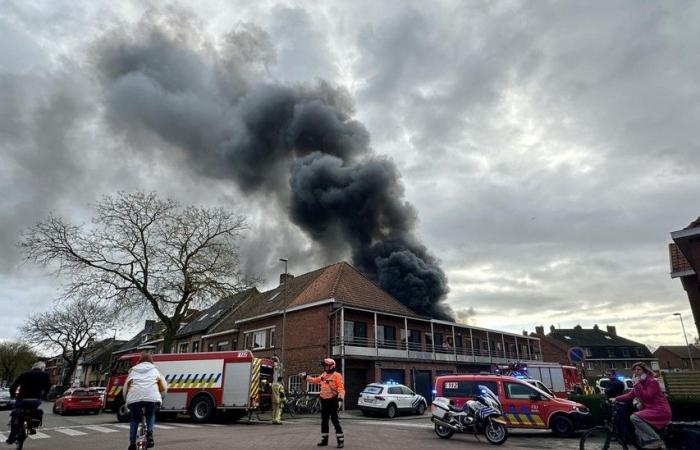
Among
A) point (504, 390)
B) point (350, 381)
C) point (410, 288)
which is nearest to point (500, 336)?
point (410, 288)

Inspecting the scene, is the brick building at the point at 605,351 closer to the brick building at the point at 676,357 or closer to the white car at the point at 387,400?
the brick building at the point at 676,357

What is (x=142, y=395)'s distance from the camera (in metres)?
6.05

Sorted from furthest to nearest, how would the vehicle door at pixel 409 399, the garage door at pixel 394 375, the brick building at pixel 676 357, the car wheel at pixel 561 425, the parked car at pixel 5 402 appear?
1. the brick building at pixel 676 357
2. the parked car at pixel 5 402
3. the garage door at pixel 394 375
4. the vehicle door at pixel 409 399
5. the car wheel at pixel 561 425

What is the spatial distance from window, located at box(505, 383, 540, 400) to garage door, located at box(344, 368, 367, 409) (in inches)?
534

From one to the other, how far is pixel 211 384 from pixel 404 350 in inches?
586

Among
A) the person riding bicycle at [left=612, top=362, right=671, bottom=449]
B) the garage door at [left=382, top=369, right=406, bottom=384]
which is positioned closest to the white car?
the garage door at [left=382, top=369, right=406, bottom=384]

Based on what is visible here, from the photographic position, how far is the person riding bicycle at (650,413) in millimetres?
6492

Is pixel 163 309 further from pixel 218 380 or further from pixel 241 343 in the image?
pixel 218 380

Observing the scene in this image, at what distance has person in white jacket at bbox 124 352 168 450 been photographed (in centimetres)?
602

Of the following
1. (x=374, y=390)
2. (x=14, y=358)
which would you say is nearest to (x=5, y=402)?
(x=374, y=390)

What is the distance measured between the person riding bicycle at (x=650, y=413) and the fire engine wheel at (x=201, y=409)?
13202 millimetres

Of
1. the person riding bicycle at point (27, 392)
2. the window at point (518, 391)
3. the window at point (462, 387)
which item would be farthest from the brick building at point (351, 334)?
the person riding bicycle at point (27, 392)

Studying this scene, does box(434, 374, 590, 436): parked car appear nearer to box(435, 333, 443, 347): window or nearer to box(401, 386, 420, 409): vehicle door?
box(401, 386, 420, 409): vehicle door

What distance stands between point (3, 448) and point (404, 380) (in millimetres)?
21687
